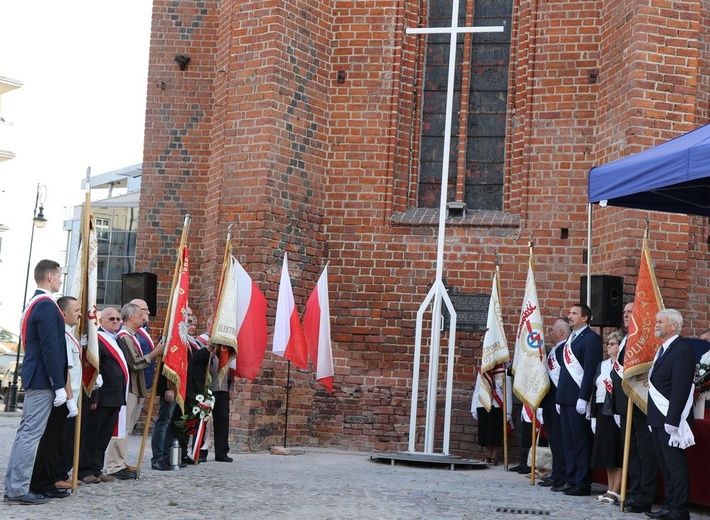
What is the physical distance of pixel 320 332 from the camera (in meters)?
14.2

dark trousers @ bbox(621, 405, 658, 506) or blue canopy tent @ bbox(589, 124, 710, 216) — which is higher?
blue canopy tent @ bbox(589, 124, 710, 216)

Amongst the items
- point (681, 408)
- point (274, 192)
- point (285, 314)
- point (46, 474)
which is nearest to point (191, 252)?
point (274, 192)

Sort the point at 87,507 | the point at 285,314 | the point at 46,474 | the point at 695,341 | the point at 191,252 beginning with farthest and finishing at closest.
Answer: the point at 191,252 < the point at 285,314 < the point at 695,341 < the point at 46,474 < the point at 87,507

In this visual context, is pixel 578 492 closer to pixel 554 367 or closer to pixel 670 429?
pixel 554 367

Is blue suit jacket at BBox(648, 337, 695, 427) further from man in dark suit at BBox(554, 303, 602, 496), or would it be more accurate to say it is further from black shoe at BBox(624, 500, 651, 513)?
man in dark suit at BBox(554, 303, 602, 496)

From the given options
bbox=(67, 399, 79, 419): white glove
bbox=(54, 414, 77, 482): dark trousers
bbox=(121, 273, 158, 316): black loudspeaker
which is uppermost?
bbox=(121, 273, 158, 316): black loudspeaker

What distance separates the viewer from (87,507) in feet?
28.0

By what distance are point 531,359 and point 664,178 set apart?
129 inches

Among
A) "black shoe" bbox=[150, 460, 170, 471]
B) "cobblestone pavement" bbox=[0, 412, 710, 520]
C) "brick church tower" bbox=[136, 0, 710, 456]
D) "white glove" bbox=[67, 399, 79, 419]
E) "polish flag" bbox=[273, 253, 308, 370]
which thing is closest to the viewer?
"cobblestone pavement" bbox=[0, 412, 710, 520]

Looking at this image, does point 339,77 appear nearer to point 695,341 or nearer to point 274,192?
point 274,192

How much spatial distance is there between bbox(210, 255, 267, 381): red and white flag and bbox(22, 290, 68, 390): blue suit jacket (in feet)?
12.7

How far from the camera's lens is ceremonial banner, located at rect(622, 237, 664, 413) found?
31.3ft

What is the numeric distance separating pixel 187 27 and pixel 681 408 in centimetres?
1130

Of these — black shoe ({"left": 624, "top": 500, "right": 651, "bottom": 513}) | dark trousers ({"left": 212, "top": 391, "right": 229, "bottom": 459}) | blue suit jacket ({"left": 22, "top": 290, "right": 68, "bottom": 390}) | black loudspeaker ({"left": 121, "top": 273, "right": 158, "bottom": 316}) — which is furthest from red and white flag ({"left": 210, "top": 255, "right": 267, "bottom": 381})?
black shoe ({"left": 624, "top": 500, "right": 651, "bottom": 513})
